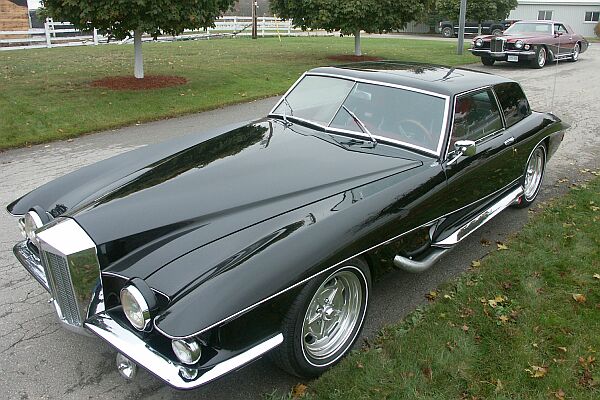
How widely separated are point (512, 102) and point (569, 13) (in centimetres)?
4304

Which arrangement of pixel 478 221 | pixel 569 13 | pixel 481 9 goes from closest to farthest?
pixel 478 221 < pixel 481 9 < pixel 569 13

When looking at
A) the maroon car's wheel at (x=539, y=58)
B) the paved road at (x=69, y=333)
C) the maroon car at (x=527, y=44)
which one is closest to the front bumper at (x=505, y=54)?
the maroon car at (x=527, y=44)

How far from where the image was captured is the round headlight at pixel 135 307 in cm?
248

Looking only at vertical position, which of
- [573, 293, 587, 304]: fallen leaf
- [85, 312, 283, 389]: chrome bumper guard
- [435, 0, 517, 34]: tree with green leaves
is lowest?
[573, 293, 587, 304]: fallen leaf

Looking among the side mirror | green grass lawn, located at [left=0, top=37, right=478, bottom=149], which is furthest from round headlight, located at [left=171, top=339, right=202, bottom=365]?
green grass lawn, located at [left=0, top=37, right=478, bottom=149]

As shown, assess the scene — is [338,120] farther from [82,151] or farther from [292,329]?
[82,151]

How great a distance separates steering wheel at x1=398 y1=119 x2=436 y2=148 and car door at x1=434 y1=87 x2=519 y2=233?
17 cm

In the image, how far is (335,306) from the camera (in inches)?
126

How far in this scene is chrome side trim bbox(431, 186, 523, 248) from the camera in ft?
12.9

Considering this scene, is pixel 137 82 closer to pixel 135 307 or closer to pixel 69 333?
pixel 69 333

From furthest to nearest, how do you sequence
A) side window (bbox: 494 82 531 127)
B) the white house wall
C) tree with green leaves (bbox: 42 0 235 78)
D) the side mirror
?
the white house wall → tree with green leaves (bbox: 42 0 235 78) → side window (bbox: 494 82 531 127) → the side mirror

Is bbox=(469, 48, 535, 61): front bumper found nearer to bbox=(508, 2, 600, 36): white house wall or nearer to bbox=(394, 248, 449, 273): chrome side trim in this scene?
bbox=(394, 248, 449, 273): chrome side trim

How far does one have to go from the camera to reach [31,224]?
340 centimetres

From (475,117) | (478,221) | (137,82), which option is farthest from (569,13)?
(478,221)
